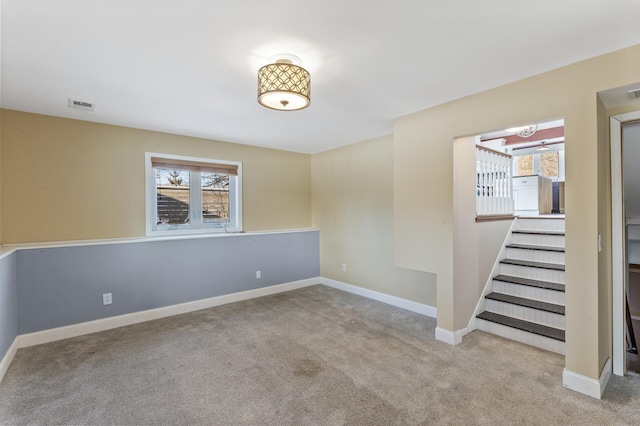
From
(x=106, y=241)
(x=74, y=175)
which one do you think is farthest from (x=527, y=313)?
(x=74, y=175)

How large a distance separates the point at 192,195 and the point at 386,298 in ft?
10.4

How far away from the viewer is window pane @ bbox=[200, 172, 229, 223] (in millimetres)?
4406

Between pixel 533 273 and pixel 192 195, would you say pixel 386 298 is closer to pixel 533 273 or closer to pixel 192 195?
pixel 533 273

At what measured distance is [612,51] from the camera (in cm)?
200

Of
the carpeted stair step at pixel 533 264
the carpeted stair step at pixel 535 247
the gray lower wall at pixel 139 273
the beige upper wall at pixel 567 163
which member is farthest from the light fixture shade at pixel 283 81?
the carpeted stair step at pixel 535 247

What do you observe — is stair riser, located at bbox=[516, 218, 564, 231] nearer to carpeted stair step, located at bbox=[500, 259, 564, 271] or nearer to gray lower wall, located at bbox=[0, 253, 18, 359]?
carpeted stair step, located at bbox=[500, 259, 564, 271]

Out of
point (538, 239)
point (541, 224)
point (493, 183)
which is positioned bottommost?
point (538, 239)

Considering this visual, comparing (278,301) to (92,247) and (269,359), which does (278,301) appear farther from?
(92,247)

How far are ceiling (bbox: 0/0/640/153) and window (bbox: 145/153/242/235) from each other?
1.08 metres

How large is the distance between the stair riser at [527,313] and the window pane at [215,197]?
3796mm

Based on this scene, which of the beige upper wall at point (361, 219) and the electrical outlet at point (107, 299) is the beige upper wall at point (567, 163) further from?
the electrical outlet at point (107, 299)

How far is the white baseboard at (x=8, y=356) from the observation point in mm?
2409

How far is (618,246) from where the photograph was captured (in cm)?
238

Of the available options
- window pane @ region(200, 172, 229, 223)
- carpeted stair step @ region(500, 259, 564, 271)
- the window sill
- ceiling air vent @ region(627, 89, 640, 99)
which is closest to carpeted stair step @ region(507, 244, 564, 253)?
carpeted stair step @ region(500, 259, 564, 271)
